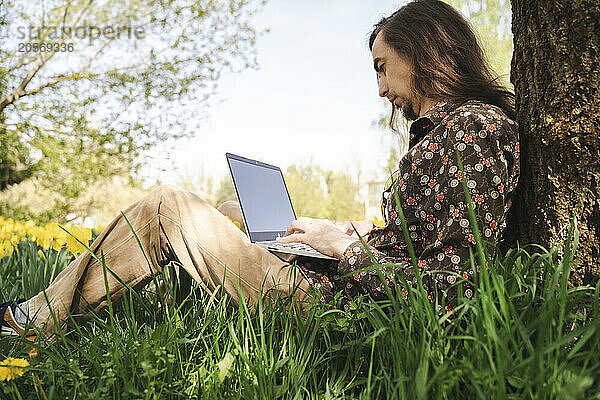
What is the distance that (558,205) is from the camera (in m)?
1.22

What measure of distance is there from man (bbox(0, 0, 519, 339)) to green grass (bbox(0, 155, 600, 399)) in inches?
4.9

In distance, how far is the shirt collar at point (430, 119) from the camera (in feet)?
4.73

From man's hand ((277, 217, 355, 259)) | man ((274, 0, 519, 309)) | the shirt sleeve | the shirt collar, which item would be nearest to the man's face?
man ((274, 0, 519, 309))

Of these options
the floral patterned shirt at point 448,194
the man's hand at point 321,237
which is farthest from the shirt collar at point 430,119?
the man's hand at point 321,237

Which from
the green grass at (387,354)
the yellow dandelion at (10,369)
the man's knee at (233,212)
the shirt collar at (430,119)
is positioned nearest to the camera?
the green grass at (387,354)

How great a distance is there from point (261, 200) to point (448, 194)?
1.05 m

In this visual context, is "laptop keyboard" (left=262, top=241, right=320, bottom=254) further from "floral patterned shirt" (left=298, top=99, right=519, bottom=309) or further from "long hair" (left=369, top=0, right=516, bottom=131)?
"long hair" (left=369, top=0, right=516, bottom=131)

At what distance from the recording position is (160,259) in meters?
1.49

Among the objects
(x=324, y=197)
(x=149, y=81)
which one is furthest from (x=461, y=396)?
(x=324, y=197)

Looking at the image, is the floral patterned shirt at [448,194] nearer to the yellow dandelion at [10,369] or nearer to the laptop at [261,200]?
the laptop at [261,200]

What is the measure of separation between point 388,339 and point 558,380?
32cm

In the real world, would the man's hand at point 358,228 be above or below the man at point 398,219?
below

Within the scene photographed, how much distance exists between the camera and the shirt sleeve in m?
1.23

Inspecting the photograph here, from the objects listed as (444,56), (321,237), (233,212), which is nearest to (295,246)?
(321,237)
